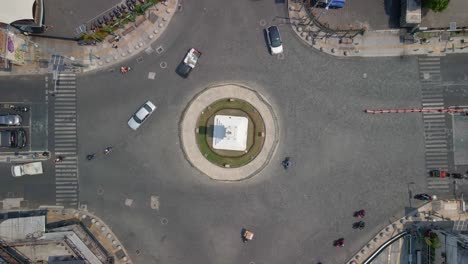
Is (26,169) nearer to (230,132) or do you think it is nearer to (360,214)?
(230,132)

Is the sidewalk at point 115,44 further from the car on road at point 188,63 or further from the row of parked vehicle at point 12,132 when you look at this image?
the row of parked vehicle at point 12,132

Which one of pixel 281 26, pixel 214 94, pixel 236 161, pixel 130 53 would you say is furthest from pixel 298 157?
pixel 130 53

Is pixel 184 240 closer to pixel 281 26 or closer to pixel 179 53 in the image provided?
pixel 179 53

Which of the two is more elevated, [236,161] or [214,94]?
[214,94]

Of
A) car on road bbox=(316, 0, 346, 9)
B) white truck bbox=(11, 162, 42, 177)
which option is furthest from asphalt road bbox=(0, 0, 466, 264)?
white truck bbox=(11, 162, 42, 177)

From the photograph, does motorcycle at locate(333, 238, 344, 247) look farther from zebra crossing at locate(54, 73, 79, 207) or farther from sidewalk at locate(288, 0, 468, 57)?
zebra crossing at locate(54, 73, 79, 207)

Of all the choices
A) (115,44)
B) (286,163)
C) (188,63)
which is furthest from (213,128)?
(115,44)
